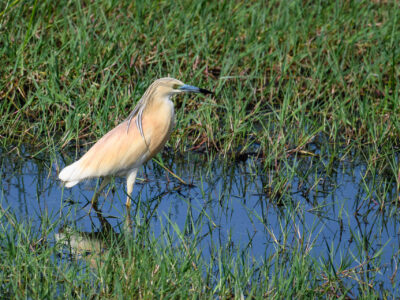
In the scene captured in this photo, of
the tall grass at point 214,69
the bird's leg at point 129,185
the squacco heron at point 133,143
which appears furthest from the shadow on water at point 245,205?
the tall grass at point 214,69

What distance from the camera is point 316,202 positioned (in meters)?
5.67

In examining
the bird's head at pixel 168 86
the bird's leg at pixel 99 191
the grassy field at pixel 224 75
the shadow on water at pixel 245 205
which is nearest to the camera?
the shadow on water at pixel 245 205

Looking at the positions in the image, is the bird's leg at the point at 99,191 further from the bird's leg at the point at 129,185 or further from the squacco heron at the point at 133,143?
the bird's leg at the point at 129,185

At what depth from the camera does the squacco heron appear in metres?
5.49

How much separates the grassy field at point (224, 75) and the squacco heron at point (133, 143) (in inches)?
14.1

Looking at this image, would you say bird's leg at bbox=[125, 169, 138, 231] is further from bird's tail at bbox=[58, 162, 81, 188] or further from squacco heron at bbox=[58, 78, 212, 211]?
bird's tail at bbox=[58, 162, 81, 188]

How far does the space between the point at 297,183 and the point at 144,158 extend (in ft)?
3.74

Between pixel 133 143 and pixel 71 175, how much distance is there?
458 mm

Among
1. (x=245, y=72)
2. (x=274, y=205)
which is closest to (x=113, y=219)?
(x=274, y=205)

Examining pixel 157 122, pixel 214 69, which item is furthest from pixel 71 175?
pixel 214 69

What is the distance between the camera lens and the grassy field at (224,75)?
6.46 meters

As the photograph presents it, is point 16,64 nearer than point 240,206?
No

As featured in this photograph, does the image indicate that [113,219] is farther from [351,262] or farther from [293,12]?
[293,12]

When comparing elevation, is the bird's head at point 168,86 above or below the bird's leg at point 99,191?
above
